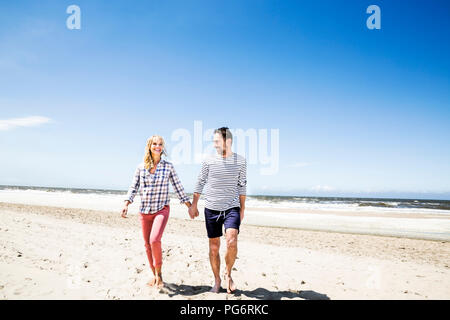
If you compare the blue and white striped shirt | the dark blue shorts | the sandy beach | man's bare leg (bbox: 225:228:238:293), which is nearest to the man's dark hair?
the blue and white striped shirt

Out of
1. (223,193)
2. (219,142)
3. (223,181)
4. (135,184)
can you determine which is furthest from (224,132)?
(135,184)

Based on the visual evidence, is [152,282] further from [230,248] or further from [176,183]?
[176,183]

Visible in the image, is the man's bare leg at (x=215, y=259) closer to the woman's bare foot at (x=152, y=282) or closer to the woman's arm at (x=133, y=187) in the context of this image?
the woman's bare foot at (x=152, y=282)

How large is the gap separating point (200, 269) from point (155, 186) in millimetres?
2128

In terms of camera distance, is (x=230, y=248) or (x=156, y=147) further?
(x=156, y=147)

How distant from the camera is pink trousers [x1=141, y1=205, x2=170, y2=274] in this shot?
3.72m

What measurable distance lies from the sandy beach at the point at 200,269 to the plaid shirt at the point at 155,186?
123cm

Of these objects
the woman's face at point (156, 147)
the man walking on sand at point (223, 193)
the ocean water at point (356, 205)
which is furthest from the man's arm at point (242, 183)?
the ocean water at point (356, 205)

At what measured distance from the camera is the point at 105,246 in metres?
6.48

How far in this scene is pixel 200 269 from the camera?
199 inches

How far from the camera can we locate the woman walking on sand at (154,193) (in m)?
3.80

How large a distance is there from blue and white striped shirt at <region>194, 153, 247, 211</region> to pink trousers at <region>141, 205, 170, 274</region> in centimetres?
62
